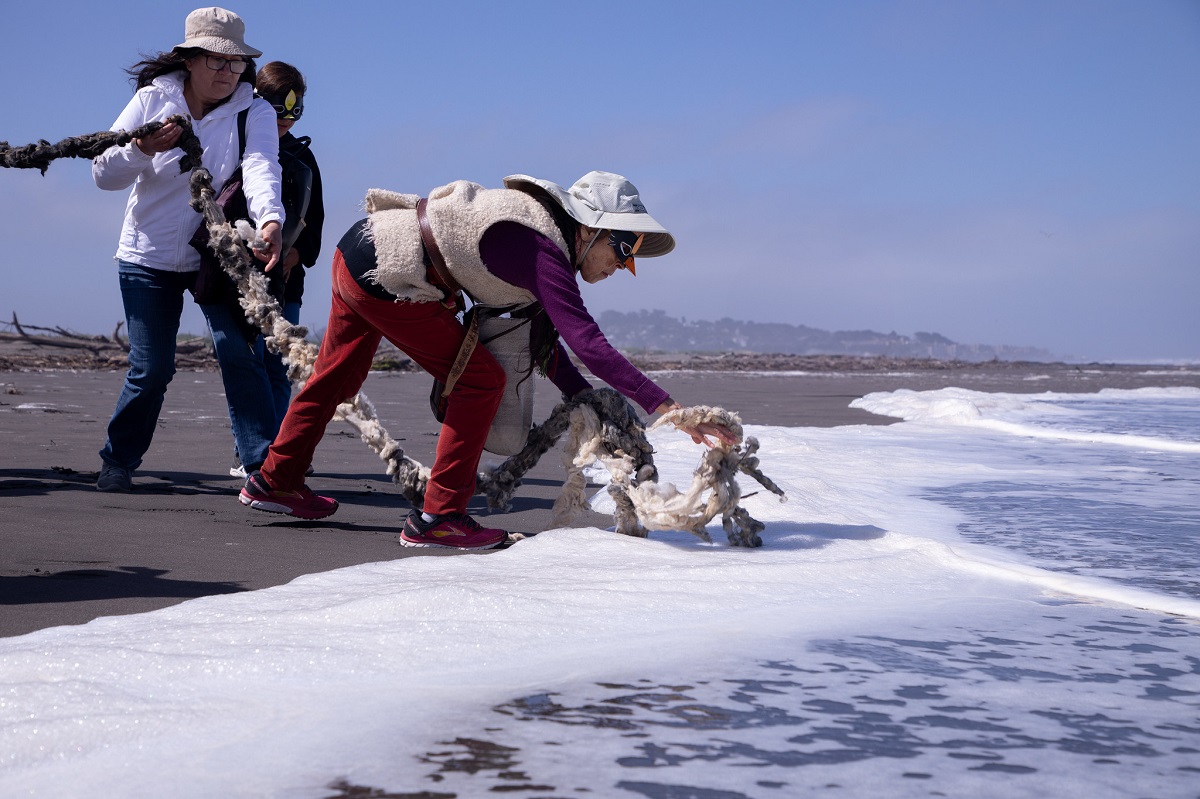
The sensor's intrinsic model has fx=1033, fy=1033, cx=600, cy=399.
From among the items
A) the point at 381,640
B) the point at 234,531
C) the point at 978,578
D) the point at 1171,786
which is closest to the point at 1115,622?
the point at 978,578

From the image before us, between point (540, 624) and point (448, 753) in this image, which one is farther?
point (540, 624)

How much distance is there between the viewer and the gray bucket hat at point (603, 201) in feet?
10.5

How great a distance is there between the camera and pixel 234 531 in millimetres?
3609

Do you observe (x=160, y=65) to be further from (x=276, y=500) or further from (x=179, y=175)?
(x=276, y=500)

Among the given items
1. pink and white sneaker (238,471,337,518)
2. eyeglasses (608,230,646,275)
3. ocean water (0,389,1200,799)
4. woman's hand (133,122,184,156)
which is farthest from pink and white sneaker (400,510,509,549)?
woman's hand (133,122,184,156)

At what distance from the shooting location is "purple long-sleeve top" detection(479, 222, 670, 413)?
10.1 ft

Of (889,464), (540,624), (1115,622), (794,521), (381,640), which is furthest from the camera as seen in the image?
(889,464)

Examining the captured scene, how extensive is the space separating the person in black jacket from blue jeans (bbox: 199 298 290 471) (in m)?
0.28

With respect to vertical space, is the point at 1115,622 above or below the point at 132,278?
below

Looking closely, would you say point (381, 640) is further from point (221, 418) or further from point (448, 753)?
point (221, 418)

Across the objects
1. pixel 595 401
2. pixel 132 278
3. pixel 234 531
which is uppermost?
pixel 132 278

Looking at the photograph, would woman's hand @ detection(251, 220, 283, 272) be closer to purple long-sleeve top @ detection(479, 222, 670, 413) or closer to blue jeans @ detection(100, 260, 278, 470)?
blue jeans @ detection(100, 260, 278, 470)

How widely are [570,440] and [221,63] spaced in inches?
83.7

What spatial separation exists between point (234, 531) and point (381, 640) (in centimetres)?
161
